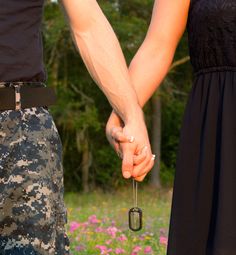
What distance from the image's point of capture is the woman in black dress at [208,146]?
303cm

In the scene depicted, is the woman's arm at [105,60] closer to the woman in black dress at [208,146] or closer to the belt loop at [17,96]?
the woman in black dress at [208,146]

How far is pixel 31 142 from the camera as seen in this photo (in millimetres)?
3207

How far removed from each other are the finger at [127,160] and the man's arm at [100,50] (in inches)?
6.6

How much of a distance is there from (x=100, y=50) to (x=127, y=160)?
523 millimetres

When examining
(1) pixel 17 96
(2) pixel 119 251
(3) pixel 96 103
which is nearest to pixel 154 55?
(1) pixel 17 96

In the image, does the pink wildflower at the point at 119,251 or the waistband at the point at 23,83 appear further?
the pink wildflower at the point at 119,251

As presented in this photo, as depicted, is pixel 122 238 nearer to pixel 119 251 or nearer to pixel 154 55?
pixel 119 251

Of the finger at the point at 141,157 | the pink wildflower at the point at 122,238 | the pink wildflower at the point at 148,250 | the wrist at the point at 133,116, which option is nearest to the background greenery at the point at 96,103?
the pink wildflower at the point at 122,238

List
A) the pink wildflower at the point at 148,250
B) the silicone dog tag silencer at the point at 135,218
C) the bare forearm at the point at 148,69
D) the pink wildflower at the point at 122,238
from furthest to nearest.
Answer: the pink wildflower at the point at 122,238 → the pink wildflower at the point at 148,250 → the bare forearm at the point at 148,69 → the silicone dog tag silencer at the point at 135,218

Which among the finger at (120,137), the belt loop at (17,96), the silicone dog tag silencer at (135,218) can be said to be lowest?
the silicone dog tag silencer at (135,218)

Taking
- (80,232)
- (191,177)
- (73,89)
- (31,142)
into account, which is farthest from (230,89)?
(73,89)

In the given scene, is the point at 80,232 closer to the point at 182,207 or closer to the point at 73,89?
the point at 182,207

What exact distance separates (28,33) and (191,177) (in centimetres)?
84

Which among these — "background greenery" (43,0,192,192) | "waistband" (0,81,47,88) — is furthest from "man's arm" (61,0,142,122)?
"background greenery" (43,0,192,192)
